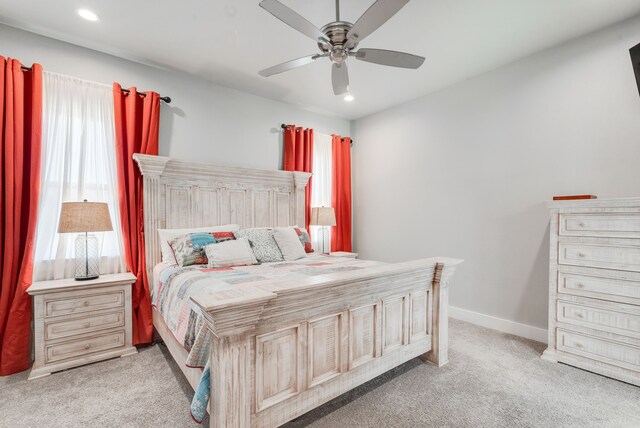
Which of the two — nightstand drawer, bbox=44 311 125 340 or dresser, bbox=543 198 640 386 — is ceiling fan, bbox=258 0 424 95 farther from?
nightstand drawer, bbox=44 311 125 340

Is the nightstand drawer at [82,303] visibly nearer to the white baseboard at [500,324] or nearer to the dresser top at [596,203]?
the white baseboard at [500,324]

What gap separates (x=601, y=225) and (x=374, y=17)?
7.47ft

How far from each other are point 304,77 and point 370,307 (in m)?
2.61

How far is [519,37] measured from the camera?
2623mm

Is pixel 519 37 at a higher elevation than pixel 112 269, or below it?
higher

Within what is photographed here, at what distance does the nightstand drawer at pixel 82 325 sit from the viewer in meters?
2.27

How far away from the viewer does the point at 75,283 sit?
7.81ft

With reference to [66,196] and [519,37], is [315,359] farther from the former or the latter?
[519,37]

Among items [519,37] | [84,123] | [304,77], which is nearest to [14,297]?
[84,123]

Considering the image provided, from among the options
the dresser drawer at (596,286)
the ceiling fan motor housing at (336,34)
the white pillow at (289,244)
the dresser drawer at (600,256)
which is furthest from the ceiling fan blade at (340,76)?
the dresser drawer at (596,286)

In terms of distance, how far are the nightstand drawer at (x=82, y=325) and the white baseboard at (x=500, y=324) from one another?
11.5ft

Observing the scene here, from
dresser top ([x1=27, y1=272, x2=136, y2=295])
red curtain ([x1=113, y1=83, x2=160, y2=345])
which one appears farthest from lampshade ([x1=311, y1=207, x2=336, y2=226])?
dresser top ([x1=27, y1=272, x2=136, y2=295])

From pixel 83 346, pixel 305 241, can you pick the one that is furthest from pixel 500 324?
pixel 83 346

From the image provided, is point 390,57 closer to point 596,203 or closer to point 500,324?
point 596,203
